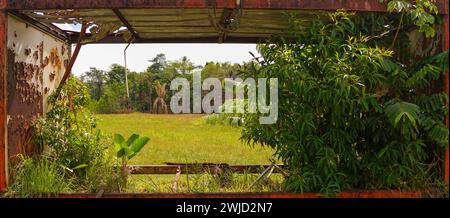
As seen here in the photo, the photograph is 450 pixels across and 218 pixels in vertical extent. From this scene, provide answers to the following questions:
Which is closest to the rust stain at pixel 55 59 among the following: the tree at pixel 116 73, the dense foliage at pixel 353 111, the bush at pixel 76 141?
the bush at pixel 76 141

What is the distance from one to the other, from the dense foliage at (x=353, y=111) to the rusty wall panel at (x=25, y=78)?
2688 mm

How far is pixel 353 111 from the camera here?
4453 mm

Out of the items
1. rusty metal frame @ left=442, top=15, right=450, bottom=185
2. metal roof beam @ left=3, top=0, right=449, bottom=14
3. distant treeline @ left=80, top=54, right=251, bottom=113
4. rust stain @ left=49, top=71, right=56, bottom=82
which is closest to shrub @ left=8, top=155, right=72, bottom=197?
metal roof beam @ left=3, top=0, right=449, bottom=14

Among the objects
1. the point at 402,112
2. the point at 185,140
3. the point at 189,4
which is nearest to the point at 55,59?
the point at 189,4

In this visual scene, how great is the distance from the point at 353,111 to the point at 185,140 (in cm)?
729

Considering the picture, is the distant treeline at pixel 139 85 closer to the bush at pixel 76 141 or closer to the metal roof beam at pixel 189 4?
the bush at pixel 76 141

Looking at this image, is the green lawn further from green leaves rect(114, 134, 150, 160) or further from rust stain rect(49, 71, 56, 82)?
green leaves rect(114, 134, 150, 160)

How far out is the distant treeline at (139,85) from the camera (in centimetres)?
1723

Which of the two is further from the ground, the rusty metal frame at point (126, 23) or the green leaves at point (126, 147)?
the rusty metal frame at point (126, 23)

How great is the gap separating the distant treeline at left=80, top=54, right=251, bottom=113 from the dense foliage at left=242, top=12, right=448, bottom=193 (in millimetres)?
10675

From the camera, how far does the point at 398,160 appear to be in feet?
14.8
